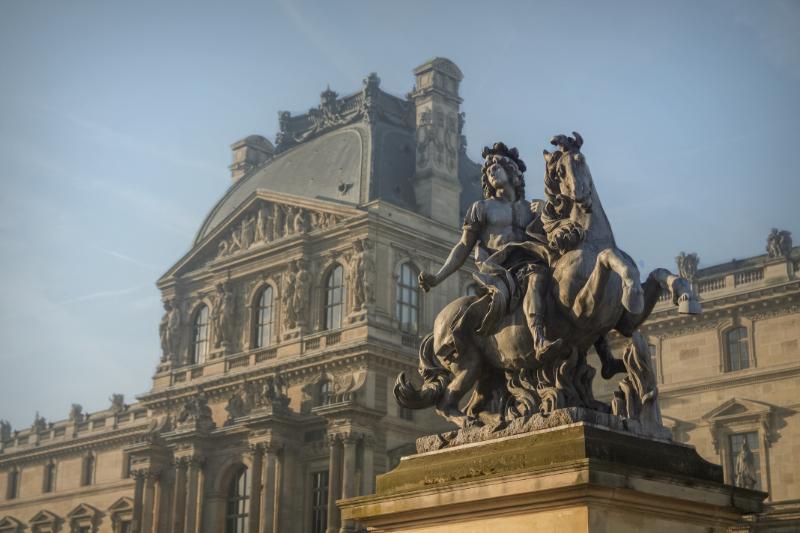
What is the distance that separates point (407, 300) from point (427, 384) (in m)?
41.7

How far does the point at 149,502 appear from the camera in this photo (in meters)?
52.2

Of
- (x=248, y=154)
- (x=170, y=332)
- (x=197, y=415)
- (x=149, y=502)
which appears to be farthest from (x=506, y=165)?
(x=248, y=154)

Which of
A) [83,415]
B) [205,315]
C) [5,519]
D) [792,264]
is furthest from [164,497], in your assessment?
[792,264]

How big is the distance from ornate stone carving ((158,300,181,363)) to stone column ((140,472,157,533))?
227 inches

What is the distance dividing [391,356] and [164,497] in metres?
11.8

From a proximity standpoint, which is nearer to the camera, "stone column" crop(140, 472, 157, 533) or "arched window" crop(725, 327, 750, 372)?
"arched window" crop(725, 327, 750, 372)

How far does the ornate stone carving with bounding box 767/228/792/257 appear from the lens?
1722 inches

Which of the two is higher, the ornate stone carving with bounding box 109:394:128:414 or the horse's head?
the ornate stone carving with bounding box 109:394:128:414

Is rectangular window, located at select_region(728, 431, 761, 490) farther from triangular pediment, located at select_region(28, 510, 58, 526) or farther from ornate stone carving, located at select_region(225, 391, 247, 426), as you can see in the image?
triangular pediment, located at select_region(28, 510, 58, 526)

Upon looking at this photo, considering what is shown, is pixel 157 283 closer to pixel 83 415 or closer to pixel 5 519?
pixel 83 415

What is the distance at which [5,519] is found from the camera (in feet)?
227

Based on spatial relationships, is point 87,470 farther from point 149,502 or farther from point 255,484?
point 255,484

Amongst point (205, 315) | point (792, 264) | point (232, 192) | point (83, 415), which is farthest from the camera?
→ point (83, 415)

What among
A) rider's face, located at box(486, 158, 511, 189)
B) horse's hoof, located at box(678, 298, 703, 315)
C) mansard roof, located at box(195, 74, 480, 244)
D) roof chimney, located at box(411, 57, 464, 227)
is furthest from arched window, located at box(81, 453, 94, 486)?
horse's hoof, located at box(678, 298, 703, 315)
